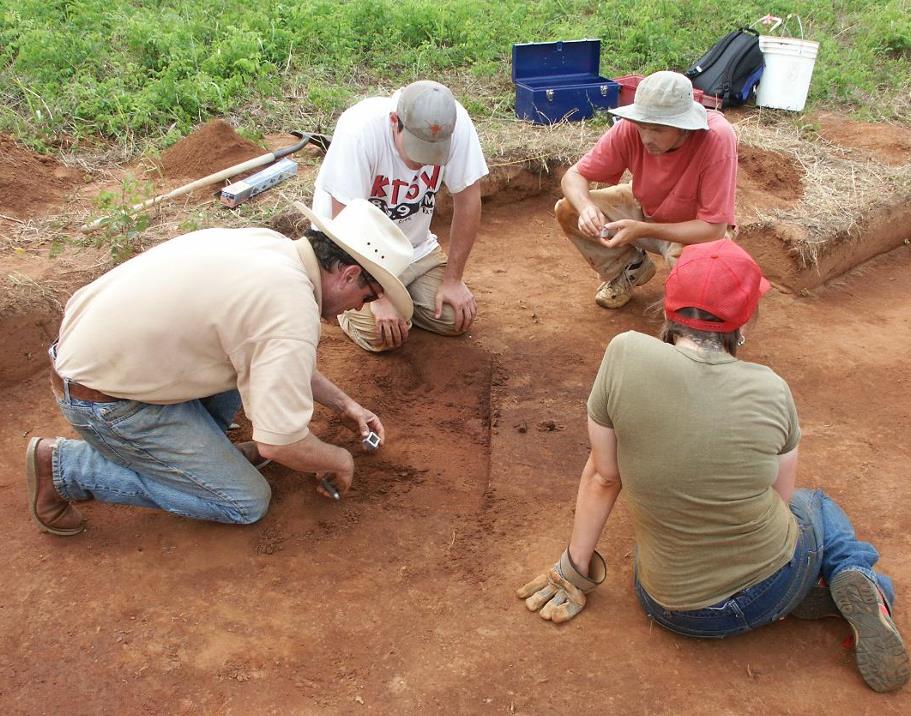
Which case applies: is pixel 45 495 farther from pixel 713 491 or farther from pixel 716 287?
pixel 716 287

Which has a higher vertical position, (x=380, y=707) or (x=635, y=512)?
(x=635, y=512)

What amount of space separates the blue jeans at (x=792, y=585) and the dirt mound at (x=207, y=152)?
3860 mm

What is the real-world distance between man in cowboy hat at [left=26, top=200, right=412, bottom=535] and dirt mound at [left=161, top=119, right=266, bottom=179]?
2.55m

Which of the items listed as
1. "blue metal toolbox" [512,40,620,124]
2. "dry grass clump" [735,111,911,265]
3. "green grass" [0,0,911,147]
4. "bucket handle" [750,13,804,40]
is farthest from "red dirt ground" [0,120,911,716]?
"bucket handle" [750,13,804,40]

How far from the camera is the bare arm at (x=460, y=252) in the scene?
4070mm

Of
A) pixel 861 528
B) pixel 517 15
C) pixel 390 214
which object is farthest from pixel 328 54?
pixel 861 528

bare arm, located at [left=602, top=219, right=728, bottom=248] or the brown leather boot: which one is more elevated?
bare arm, located at [left=602, top=219, right=728, bottom=248]

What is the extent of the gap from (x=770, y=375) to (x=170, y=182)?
4053mm

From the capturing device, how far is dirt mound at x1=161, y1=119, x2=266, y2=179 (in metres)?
5.25

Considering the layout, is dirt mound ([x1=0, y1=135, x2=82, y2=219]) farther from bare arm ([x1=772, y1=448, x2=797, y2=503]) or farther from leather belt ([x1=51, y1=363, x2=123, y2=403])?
bare arm ([x1=772, y1=448, x2=797, y2=503])

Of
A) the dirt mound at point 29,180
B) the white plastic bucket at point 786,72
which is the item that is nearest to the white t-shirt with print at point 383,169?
the dirt mound at point 29,180

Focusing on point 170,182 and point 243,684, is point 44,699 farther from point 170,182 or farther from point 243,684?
point 170,182

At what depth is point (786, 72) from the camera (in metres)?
6.61

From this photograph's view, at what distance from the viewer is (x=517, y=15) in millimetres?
7672
